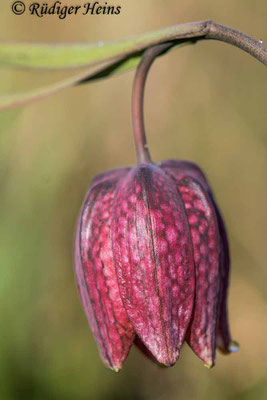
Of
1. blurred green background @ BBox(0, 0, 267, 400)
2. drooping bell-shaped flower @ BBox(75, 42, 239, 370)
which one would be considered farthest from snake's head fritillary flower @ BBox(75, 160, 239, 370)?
blurred green background @ BBox(0, 0, 267, 400)

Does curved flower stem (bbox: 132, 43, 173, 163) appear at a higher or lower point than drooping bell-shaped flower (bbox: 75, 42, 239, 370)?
higher

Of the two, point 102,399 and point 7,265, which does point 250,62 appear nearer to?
point 7,265

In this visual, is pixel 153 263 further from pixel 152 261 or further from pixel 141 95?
pixel 141 95

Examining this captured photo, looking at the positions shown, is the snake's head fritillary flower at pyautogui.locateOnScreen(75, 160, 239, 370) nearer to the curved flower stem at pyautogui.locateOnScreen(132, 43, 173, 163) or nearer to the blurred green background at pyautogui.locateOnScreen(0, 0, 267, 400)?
the curved flower stem at pyautogui.locateOnScreen(132, 43, 173, 163)

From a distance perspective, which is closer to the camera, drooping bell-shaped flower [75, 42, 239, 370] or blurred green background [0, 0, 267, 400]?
drooping bell-shaped flower [75, 42, 239, 370]

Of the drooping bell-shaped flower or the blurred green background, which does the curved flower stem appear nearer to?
the drooping bell-shaped flower

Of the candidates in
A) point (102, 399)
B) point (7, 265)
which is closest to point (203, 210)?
point (7, 265)
